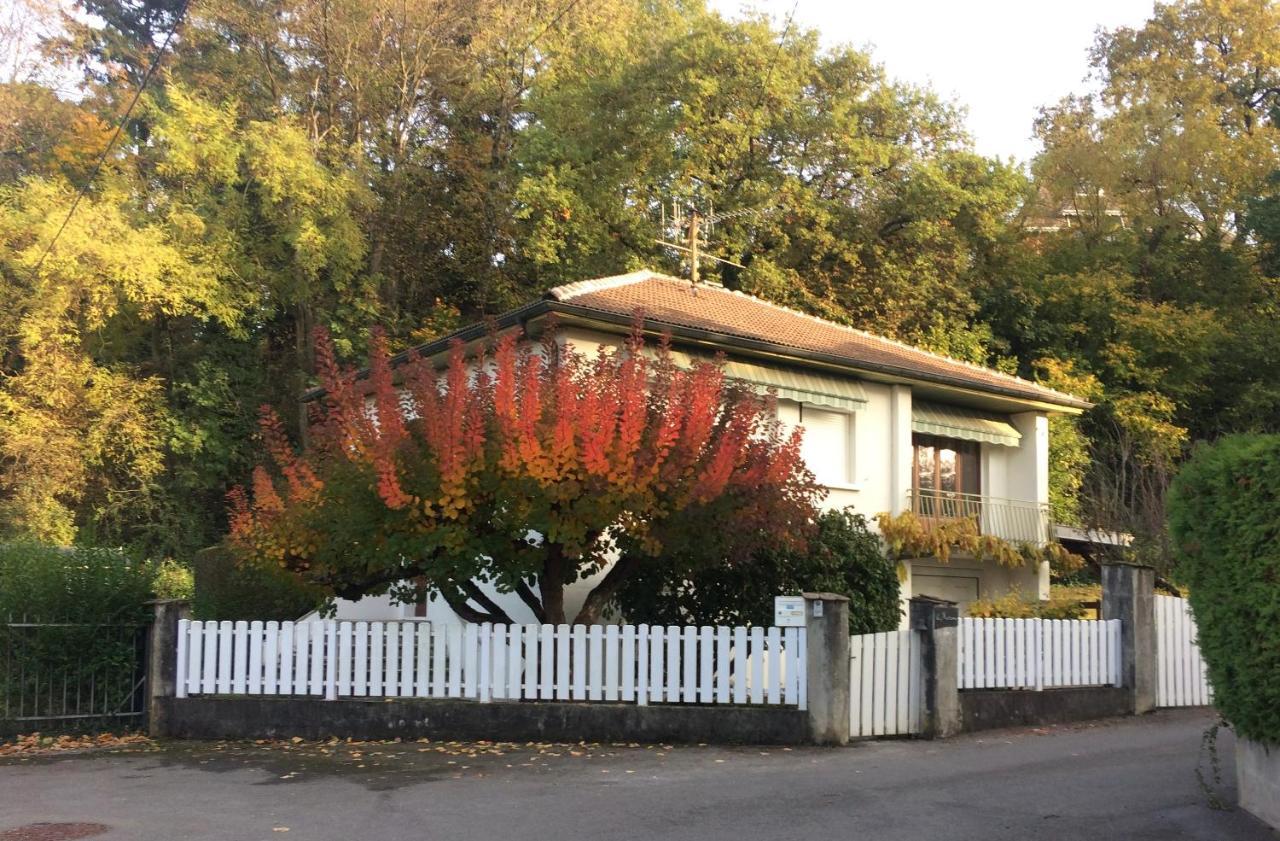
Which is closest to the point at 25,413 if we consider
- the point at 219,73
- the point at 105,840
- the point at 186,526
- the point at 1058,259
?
the point at 186,526

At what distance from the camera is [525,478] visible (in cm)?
1198

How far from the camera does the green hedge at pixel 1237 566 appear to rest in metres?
7.23

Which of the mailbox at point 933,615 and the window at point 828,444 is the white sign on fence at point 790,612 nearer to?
the mailbox at point 933,615

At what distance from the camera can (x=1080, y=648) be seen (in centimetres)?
1441

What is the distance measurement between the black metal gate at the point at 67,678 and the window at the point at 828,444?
433 inches

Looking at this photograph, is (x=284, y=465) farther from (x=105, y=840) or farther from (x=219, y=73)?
(x=219, y=73)

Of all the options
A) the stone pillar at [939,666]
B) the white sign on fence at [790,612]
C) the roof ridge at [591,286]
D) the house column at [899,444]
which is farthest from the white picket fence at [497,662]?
the house column at [899,444]

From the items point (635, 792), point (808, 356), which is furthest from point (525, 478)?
point (808, 356)

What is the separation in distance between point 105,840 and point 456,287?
25091mm

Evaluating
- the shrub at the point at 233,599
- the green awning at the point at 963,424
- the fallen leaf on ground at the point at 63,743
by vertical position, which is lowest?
the fallen leaf on ground at the point at 63,743

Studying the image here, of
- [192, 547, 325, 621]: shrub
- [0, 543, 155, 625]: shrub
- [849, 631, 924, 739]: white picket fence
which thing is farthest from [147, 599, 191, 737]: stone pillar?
[849, 631, 924, 739]: white picket fence

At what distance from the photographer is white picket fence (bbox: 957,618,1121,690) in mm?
13234

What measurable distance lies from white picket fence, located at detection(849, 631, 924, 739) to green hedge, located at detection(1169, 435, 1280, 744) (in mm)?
4419

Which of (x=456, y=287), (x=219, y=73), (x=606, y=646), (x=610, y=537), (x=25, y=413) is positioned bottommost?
(x=606, y=646)
